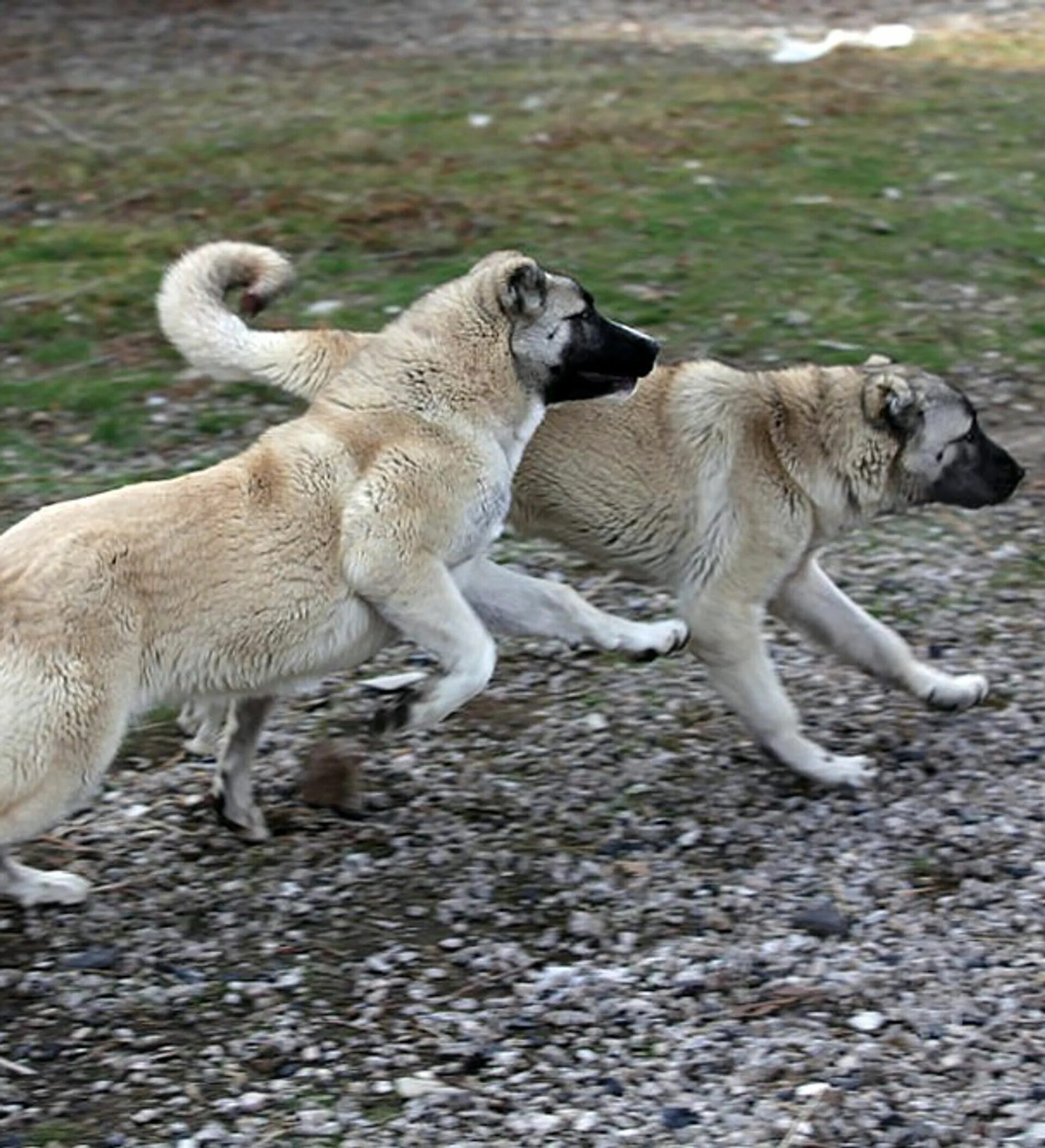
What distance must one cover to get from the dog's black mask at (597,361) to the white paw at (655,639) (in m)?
0.69

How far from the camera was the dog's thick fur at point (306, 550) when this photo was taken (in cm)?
505

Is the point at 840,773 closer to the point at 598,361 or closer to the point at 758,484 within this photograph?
the point at 758,484

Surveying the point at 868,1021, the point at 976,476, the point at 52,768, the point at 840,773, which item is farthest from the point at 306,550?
the point at 976,476

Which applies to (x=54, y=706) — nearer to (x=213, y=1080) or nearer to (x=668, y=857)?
(x=213, y=1080)

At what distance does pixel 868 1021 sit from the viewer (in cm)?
492

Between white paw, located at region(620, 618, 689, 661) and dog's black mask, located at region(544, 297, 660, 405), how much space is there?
686 millimetres

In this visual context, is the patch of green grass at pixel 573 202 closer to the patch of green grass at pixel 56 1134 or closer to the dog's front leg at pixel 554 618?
the dog's front leg at pixel 554 618

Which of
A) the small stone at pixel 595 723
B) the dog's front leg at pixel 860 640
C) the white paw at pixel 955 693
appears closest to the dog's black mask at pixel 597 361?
the dog's front leg at pixel 860 640

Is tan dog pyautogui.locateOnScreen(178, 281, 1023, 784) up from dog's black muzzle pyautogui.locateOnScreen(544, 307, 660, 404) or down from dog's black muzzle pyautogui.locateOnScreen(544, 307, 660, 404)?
down

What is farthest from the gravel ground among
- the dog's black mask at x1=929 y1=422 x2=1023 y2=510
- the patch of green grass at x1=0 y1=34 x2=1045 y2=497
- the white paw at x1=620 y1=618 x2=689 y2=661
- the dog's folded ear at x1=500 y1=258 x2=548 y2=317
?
the patch of green grass at x1=0 y1=34 x2=1045 y2=497

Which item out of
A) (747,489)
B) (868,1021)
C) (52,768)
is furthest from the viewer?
(747,489)

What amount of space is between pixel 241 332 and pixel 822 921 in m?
2.46

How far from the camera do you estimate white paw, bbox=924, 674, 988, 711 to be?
21.2ft

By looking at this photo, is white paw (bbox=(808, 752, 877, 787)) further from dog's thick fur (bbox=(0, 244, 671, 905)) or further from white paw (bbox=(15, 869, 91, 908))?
white paw (bbox=(15, 869, 91, 908))
